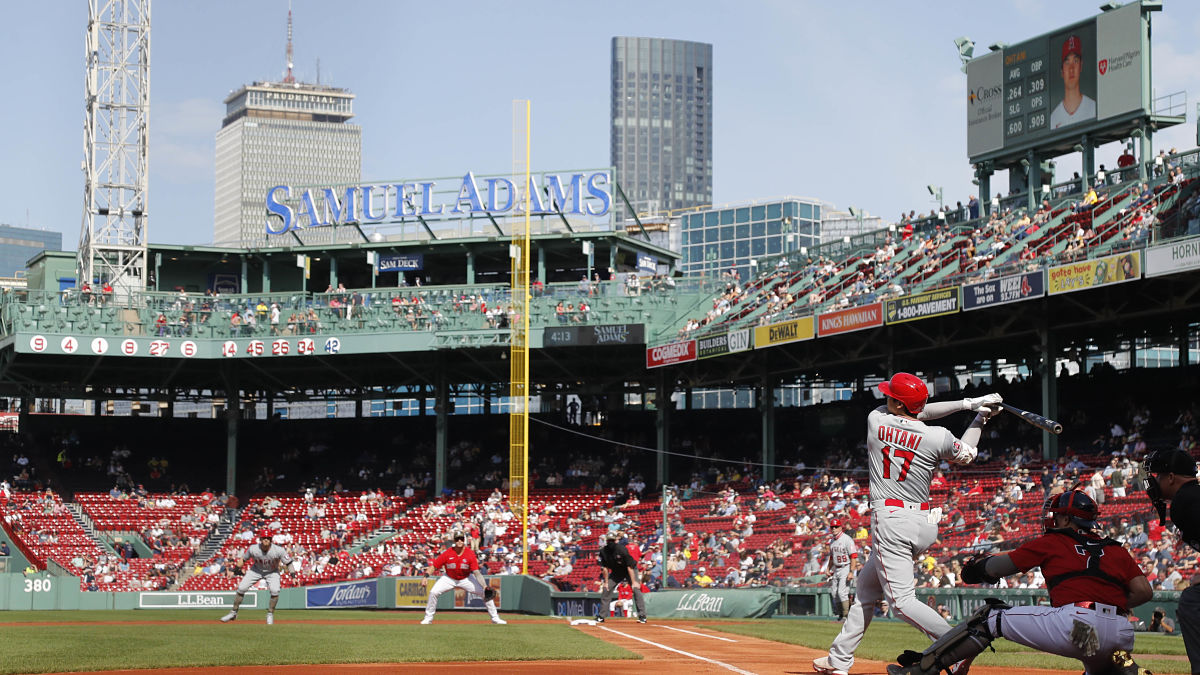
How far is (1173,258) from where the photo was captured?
28.6 m

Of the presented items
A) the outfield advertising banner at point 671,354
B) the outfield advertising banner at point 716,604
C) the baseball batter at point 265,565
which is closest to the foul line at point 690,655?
the baseball batter at point 265,565

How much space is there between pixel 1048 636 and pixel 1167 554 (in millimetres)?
18915

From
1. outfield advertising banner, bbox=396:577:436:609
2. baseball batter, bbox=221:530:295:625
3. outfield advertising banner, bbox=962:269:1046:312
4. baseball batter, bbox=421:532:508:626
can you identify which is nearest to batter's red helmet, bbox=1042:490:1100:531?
baseball batter, bbox=421:532:508:626

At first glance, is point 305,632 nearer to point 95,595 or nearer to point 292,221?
point 95,595

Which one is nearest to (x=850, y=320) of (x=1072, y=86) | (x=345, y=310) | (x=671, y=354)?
(x=671, y=354)

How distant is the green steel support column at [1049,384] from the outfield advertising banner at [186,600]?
76.6ft

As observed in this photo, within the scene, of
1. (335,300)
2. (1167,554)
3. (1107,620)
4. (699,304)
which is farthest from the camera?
(335,300)

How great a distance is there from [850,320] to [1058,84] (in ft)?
38.1

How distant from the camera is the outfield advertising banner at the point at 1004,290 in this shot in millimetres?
31641

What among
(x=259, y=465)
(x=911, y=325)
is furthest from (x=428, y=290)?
(x=911, y=325)

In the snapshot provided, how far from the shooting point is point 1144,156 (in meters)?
38.8

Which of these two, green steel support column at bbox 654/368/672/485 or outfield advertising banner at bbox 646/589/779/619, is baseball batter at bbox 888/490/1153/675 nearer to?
outfield advertising banner at bbox 646/589/779/619

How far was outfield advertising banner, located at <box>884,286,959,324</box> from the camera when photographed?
34062mm

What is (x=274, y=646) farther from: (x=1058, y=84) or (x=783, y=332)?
(x=1058, y=84)
